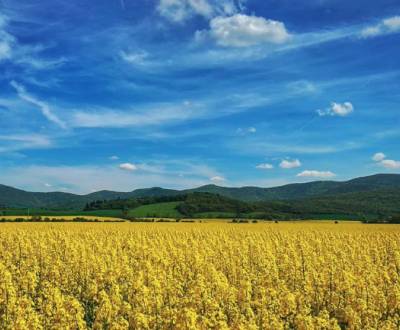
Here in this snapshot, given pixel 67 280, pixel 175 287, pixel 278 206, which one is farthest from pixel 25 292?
pixel 278 206

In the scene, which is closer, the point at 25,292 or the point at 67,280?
the point at 25,292

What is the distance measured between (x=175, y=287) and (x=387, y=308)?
7402mm

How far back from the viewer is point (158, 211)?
129250 mm

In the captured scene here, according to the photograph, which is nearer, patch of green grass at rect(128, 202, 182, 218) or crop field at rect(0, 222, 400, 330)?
crop field at rect(0, 222, 400, 330)

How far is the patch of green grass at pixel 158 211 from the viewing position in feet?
396

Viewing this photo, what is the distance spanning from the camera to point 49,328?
11.6m

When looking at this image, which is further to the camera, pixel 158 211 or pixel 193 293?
pixel 158 211

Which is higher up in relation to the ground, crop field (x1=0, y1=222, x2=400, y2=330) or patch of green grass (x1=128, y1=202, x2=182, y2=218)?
patch of green grass (x1=128, y1=202, x2=182, y2=218)

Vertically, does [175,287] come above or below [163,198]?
below

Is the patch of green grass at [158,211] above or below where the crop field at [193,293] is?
above

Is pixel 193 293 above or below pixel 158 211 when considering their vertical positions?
below

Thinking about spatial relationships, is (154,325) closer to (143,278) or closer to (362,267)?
(143,278)

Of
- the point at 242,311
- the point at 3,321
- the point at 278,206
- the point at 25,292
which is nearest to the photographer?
the point at 3,321

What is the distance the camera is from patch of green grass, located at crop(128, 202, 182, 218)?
396 ft
